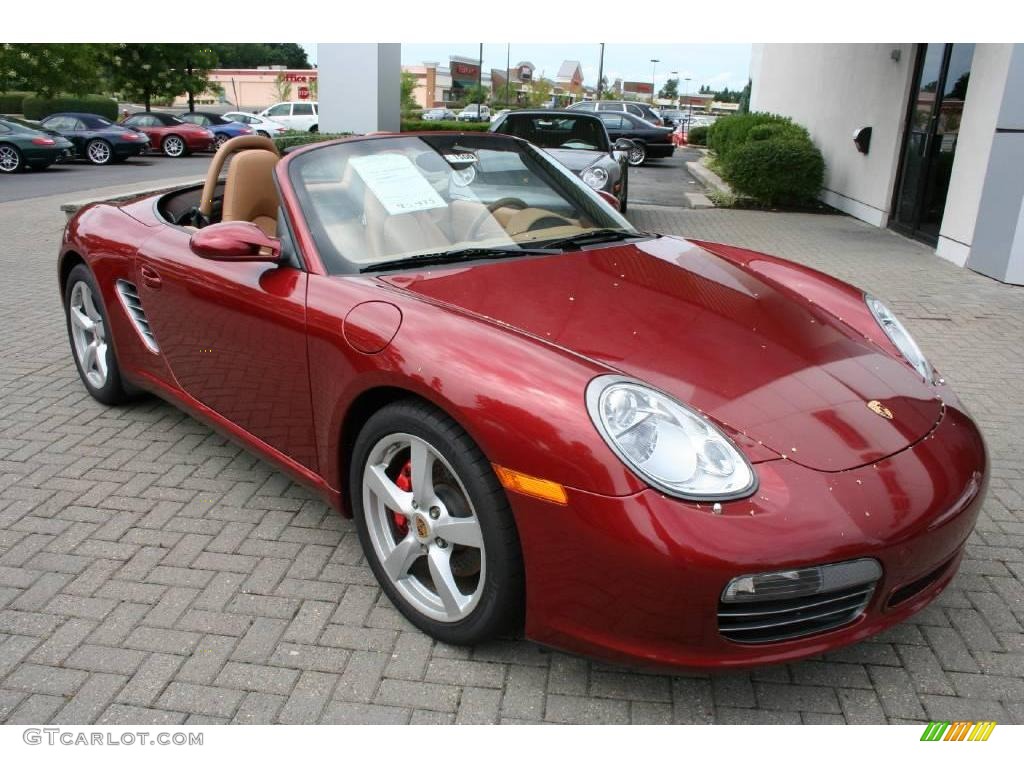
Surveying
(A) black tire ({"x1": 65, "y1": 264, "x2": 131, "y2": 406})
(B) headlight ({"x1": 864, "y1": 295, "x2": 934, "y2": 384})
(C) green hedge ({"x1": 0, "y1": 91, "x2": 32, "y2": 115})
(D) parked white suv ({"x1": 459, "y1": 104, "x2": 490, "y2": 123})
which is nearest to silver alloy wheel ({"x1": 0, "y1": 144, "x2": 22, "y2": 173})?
(A) black tire ({"x1": 65, "y1": 264, "x2": 131, "y2": 406})

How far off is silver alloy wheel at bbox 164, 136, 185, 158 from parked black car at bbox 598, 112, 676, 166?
12295 mm

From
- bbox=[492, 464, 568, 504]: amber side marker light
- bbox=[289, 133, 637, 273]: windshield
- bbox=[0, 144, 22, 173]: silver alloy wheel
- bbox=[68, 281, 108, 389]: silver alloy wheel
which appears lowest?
bbox=[0, 144, 22, 173]: silver alloy wheel

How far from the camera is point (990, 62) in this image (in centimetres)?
839

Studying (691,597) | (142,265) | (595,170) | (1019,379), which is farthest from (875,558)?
(595,170)

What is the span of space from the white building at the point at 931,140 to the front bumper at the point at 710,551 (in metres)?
6.88

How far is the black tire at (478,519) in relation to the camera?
2.09m

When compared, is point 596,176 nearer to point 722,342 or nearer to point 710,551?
point 722,342

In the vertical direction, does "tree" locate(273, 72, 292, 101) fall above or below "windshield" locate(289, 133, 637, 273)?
above

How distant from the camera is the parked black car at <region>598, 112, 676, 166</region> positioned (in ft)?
77.2

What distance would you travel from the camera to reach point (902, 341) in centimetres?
294

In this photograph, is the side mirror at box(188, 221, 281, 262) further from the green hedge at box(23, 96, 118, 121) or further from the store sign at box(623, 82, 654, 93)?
the store sign at box(623, 82, 654, 93)

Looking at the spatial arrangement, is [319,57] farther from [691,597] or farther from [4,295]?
[691,597]

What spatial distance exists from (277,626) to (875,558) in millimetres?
1739

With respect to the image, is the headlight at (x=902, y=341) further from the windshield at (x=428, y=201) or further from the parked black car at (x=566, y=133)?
the parked black car at (x=566, y=133)
